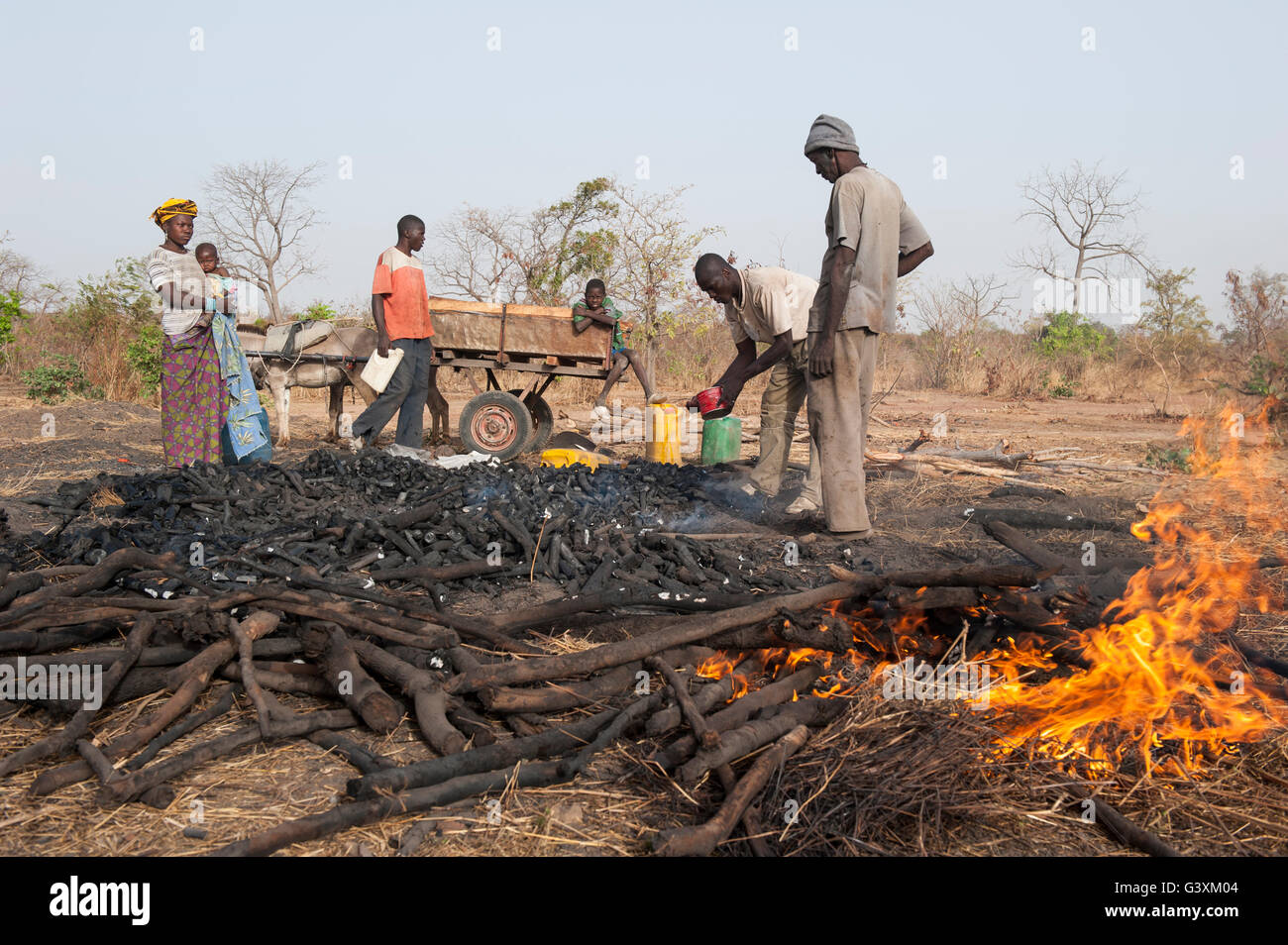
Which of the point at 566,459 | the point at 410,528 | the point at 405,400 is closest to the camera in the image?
the point at 410,528

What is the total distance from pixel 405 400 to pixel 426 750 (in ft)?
19.3

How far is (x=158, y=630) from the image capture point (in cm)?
310

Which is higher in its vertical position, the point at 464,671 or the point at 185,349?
the point at 185,349

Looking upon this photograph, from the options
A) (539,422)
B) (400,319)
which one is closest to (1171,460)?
(539,422)

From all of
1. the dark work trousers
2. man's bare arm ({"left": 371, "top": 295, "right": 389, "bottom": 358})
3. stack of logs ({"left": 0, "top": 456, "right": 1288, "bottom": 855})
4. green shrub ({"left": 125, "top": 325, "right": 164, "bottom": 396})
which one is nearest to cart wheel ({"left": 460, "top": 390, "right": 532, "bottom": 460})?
the dark work trousers

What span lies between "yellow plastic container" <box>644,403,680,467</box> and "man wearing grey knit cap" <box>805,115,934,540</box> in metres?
3.29

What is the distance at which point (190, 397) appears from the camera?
260 inches

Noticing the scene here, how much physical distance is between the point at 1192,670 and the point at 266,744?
3004 millimetres

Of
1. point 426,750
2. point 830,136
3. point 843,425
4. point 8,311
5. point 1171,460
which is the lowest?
point 426,750

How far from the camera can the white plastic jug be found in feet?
27.9

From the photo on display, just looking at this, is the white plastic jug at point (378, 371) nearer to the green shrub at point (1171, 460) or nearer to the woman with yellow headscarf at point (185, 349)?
the woman with yellow headscarf at point (185, 349)

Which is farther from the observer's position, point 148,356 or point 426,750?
point 148,356

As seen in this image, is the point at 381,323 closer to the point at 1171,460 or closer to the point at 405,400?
the point at 405,400

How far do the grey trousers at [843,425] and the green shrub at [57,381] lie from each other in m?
12.5
